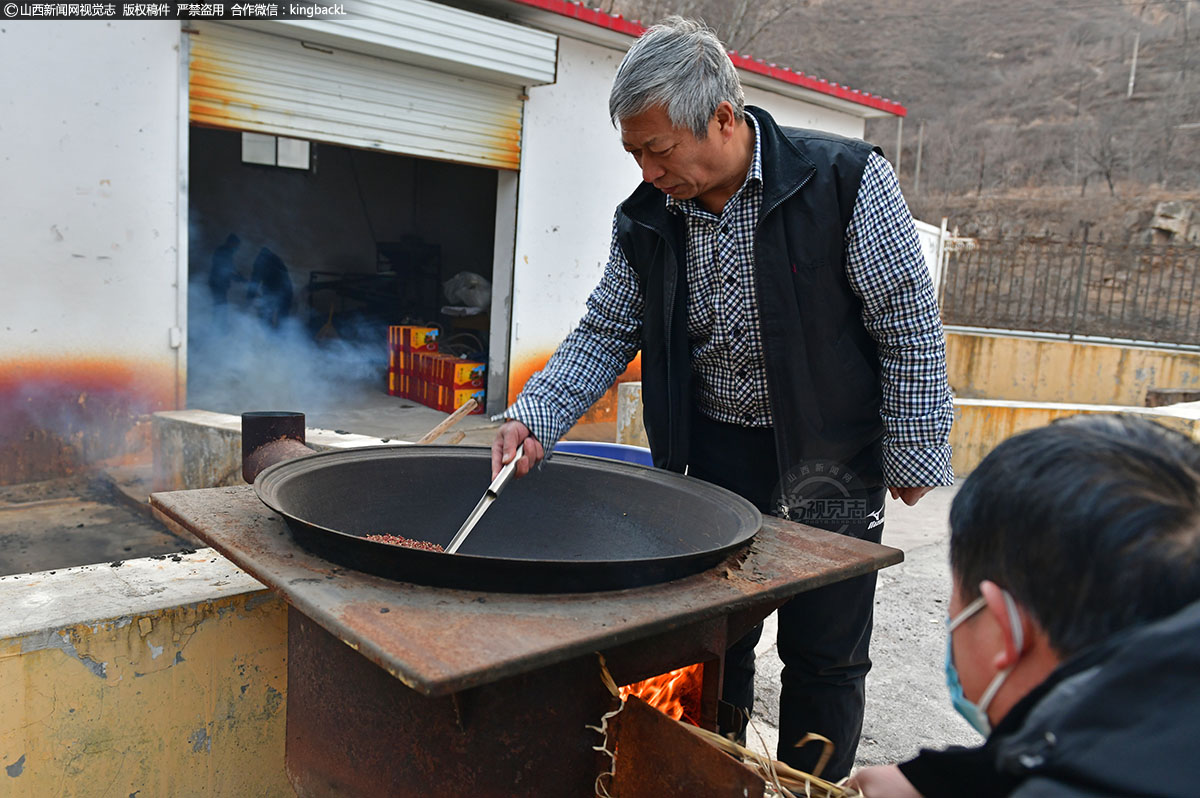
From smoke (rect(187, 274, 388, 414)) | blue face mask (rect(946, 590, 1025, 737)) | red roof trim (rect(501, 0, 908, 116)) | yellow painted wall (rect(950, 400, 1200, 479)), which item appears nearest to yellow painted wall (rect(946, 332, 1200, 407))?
yellow painted wall (rect(950, 400, 1200, 479))

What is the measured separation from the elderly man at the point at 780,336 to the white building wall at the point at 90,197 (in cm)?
400

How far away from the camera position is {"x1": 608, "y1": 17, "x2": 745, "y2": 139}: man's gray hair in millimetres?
1879

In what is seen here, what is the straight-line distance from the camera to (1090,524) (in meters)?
0.87

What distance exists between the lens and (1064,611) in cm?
91

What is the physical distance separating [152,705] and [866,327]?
1883mm

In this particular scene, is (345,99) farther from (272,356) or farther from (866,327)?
(866,327)

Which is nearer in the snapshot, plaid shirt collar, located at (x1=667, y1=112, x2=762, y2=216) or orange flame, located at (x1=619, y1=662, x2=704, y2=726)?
orange flame, located at (x1=619, y1=662, x2=704, y2=726)

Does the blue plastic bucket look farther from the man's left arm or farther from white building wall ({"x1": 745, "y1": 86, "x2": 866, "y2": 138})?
white building wall ({"x1": 745, "y1": 86, "x2": 866, "y2": 138})

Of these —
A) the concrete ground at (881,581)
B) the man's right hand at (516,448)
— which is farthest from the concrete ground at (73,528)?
the man's right hand at (516,448)

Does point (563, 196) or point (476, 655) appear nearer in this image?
point (476, 655)

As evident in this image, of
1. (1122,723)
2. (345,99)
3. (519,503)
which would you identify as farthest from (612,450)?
(345,99)

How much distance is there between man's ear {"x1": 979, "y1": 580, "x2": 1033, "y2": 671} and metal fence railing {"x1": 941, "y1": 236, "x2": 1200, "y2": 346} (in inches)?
420

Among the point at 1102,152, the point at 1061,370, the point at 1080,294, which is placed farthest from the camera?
the point at 1102,152

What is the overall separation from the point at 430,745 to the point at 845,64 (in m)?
39.0
